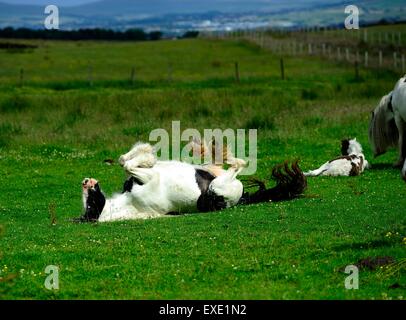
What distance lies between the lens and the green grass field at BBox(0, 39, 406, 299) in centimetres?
975

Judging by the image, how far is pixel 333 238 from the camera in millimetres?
11742

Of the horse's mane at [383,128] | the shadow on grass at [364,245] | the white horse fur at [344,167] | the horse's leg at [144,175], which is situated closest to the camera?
the shadow on grass at [364,245]

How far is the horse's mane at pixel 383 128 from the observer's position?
19188mm

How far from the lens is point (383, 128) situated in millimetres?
19453

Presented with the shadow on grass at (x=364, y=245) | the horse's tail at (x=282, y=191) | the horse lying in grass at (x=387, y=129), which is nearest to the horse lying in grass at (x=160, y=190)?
the horse's tail at (x=282, y=191)

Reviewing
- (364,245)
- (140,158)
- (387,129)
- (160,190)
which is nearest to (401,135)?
(387,129)

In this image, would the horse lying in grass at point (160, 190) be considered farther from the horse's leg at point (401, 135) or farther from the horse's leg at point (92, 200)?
the horse's leg at point (401, 135)

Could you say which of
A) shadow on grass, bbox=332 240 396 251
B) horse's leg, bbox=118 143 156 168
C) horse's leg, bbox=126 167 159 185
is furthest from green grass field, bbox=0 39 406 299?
horse's leg, bbox=118 143 156 168

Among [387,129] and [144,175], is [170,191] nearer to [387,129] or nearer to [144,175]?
[144,175]

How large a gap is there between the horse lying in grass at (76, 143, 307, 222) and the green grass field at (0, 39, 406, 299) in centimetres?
38

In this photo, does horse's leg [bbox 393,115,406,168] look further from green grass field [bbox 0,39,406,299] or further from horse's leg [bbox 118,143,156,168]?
horse's leg [bbox 118,143,156,168]

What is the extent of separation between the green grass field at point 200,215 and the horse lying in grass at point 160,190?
38 centimetres

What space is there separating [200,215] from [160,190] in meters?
0.72
